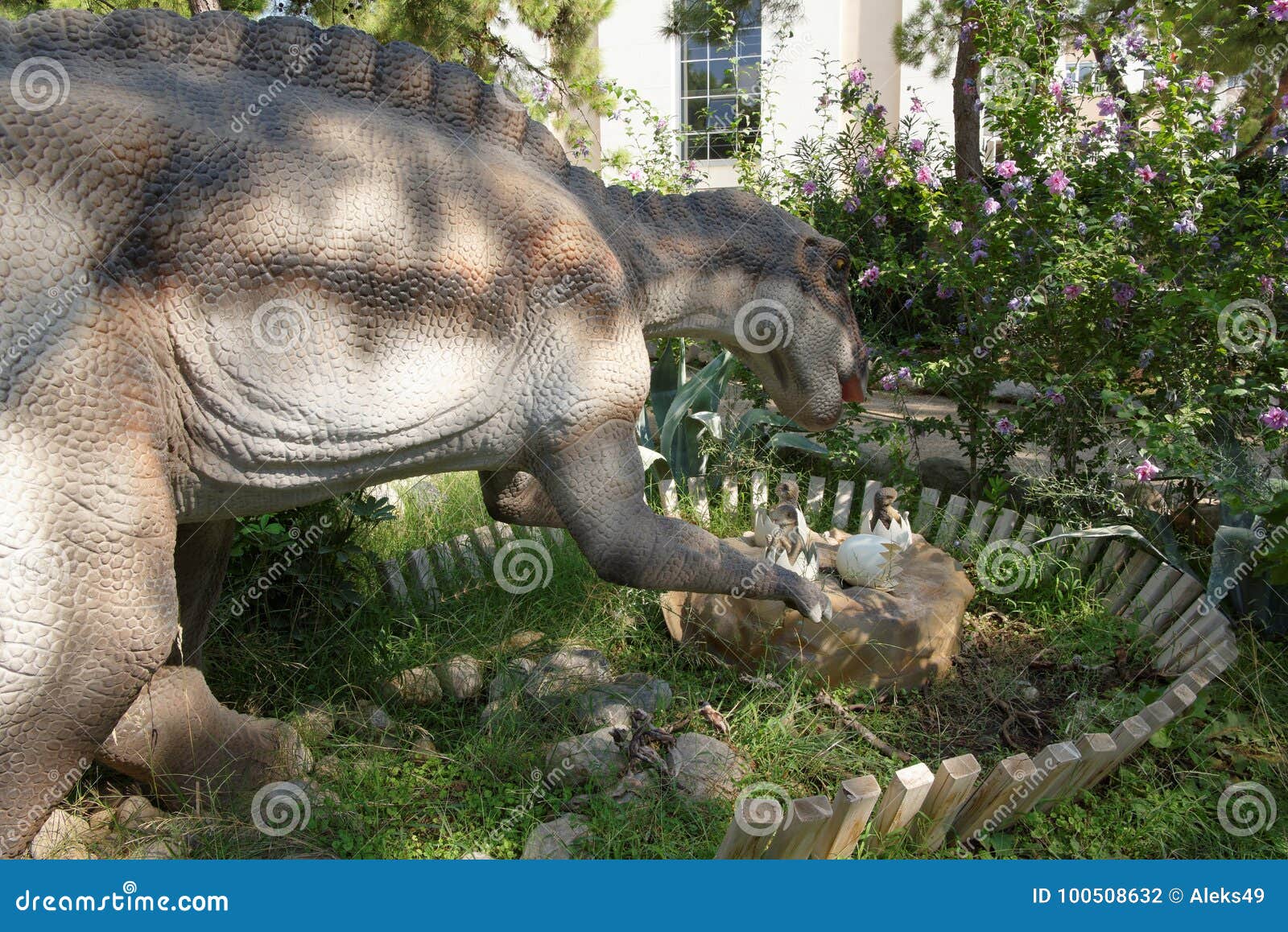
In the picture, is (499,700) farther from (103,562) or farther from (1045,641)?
(1045,641)

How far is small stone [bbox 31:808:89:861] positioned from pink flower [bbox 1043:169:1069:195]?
11.9ft

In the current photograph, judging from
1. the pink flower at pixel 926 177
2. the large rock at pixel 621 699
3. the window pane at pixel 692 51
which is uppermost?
the window pane at pixel 692 51

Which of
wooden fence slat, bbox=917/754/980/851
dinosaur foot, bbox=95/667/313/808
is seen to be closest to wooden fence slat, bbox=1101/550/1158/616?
wooden fence slat, bbox=917/754/980/851

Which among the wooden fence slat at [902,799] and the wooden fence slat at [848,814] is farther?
the wooden fence slat at [902,799]

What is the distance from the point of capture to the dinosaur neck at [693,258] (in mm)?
2418

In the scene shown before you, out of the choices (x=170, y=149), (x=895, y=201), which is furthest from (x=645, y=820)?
(x=895, y=201)

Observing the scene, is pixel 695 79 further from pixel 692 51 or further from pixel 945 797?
pixel 945 797

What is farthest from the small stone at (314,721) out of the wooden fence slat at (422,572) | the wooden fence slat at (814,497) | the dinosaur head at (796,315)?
the wooden fence slat at (814,497)

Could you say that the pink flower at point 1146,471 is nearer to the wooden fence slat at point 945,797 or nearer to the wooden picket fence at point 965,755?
the wooden picket fence at point 965,755

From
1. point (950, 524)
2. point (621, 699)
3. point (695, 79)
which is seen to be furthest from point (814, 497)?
point (695, 79)

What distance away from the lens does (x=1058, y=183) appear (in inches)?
144

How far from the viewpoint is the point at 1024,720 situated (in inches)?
118

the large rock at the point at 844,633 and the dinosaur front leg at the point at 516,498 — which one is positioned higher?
the dinosaur front leg at the point at 516,498

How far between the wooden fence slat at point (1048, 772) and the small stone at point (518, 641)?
158 cm
